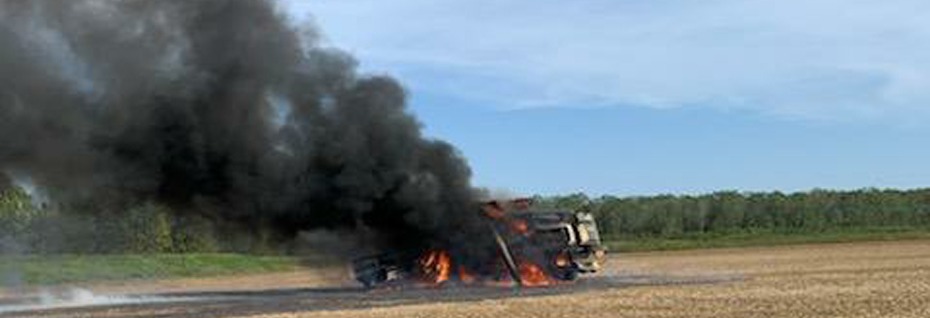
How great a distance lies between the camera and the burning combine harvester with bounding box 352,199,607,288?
129 ft

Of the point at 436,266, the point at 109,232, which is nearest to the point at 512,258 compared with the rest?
the point at 436,266

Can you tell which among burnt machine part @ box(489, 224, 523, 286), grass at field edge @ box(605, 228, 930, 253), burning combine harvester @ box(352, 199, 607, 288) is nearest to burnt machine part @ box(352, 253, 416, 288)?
burning combine harvester @ box(352, 199, 607, 288)

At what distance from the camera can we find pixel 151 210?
135 feet

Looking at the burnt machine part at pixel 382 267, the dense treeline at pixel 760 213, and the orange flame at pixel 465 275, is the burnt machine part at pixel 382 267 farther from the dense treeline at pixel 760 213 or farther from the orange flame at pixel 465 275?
the dense treeline at pixel 760 213

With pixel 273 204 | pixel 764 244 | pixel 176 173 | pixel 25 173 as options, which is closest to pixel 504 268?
A: pixel 273 204

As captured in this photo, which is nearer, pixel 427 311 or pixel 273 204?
pixel 427 311

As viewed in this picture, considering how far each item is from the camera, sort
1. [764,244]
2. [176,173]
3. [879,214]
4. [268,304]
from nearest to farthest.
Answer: [268,304] → [176,173] → [764,244] → [879,214]

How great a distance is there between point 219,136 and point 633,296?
1271cm

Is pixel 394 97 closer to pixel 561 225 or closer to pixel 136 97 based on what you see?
pixel 561 225

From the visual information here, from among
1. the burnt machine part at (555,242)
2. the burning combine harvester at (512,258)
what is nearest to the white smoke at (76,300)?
the burning combine harvester at (512,258)

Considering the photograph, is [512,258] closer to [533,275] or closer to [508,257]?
[508,257]

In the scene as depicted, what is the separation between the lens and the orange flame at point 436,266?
131ft

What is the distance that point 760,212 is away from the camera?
91.1 meters

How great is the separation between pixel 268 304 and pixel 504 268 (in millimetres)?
8301
